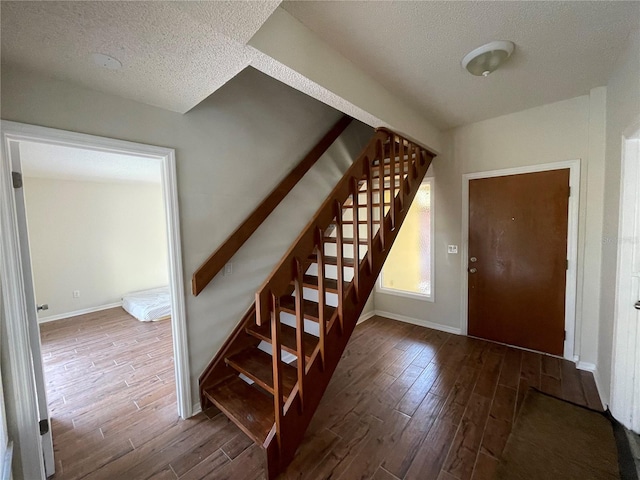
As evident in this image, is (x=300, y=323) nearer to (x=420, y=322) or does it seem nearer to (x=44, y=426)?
(x=44, y=426)

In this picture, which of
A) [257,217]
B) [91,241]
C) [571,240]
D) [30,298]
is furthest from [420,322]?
[91,241]

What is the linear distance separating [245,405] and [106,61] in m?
2.18

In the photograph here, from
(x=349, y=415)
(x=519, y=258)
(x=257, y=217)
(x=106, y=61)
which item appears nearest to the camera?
(x=106, y=61)

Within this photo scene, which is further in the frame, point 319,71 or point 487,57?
point 487,57

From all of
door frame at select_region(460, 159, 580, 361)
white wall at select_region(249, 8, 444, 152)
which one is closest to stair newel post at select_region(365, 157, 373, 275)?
white wall at select_region(249, 8, 444, 152)

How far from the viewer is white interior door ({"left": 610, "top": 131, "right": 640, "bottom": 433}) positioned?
1.61 m

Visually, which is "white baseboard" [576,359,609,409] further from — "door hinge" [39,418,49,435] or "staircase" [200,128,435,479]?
A: "door hinge" [39,418,49,435]

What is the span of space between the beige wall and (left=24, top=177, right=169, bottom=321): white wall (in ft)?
6.37

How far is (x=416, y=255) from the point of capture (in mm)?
3518

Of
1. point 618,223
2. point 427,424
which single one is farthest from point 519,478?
point 618,223

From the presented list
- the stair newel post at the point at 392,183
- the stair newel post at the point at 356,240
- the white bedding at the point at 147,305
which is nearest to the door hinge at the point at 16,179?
the stair newel post at the point at 356,240

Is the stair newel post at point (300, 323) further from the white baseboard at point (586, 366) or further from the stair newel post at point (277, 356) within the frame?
the white baseboard at point (586, 366)

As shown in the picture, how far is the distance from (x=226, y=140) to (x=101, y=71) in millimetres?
834

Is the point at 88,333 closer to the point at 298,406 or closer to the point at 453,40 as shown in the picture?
the point at 298,406
